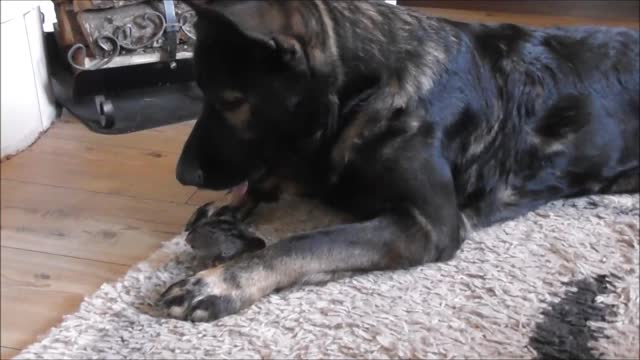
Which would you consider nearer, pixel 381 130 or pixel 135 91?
pixel 381 130

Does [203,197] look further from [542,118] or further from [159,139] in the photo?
[542,118]

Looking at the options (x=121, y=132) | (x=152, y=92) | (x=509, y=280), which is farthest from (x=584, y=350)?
(x=152, y=92)

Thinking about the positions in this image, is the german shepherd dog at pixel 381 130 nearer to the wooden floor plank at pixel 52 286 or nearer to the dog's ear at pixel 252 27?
the dog's ear at pixel 252 27

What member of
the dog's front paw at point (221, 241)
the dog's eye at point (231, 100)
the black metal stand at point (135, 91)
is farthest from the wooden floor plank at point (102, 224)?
the black metal stand at point (135, 91)

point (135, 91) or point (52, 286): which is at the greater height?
point (52, 286)

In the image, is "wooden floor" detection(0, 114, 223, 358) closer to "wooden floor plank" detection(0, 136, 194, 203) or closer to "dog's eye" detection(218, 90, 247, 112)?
"wooden floor plank" detection(0, 136, 194, 203)

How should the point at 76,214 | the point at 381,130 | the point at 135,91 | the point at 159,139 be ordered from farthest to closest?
the point at 135,91 < the point at 159,139 < the point at 381,130 < the point at 76,214

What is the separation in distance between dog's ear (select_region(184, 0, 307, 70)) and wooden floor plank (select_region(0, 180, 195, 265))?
1.17ft

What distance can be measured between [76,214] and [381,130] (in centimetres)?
59

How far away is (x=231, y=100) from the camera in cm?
137

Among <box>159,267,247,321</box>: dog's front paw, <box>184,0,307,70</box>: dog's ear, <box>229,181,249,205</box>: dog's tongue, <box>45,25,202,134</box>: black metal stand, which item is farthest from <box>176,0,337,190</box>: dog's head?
<box>45,25,202,134</box>: black metal stand

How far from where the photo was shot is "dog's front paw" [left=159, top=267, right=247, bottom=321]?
126cm

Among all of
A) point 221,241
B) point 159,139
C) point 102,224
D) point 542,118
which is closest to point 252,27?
point 221,241

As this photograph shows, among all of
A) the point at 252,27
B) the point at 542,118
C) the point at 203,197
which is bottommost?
the point at 203,197
